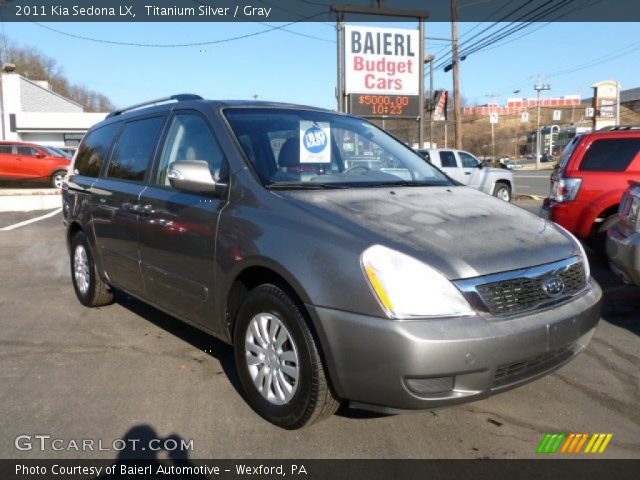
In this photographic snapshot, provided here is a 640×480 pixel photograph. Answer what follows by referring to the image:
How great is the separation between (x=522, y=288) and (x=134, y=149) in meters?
3.31

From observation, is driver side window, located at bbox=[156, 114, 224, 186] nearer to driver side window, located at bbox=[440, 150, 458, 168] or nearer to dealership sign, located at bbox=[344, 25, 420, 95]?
dealership sign, located at bbox=[344, 25, 420, 95]

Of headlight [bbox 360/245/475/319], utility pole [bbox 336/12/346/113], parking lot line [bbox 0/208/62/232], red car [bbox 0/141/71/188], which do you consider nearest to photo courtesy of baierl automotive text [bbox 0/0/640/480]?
headlight [bbox 360/245/475/319]

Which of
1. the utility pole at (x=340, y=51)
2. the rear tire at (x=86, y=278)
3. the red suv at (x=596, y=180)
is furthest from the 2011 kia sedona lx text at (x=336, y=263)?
the utility pole at (x=340, y=51)

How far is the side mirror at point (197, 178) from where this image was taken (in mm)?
3414

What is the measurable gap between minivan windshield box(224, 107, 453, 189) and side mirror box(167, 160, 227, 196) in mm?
268

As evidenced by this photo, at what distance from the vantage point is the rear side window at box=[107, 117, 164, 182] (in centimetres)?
440

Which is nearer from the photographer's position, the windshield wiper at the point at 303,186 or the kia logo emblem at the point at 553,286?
the kia logo emblem at the point at 553,286

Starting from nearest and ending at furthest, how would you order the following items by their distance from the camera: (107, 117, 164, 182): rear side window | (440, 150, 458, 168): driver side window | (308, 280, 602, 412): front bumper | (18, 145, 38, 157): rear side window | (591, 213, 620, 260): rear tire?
(308, 280, 602, 412): front bumper
(107, 117, 164, 182): rear side window
(591, 213, 620, 260): rear tire
(440, 150, 458, 168): driver side window
(18, 145, 38, 157): rear side window

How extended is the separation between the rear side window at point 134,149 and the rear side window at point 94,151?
0.91 ft

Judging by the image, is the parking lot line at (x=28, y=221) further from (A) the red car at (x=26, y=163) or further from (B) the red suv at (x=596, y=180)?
(B) the red suv at (x=596, y=180)

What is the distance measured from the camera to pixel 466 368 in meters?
2.57

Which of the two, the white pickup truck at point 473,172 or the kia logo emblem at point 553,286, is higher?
the white pickup truck at point 473,172
